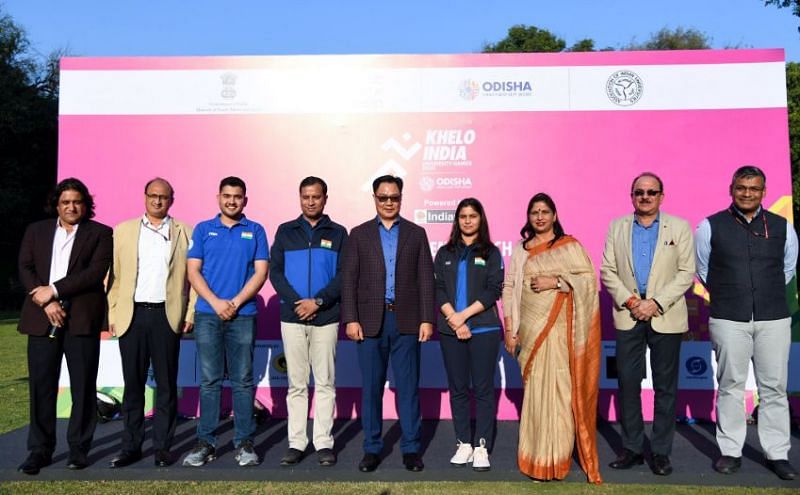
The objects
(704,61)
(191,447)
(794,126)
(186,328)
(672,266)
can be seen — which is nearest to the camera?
(672,266)

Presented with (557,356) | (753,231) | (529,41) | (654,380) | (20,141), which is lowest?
(654,380)

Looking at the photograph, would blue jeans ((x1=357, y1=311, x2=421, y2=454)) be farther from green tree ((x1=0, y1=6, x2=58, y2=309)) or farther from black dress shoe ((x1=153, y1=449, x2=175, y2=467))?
green tree ((x1=0, y1=6, x2=58, y2=309))

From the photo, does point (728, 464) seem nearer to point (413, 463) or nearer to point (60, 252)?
point (413, 463)

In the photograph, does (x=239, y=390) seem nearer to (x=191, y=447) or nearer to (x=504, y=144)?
(x=191, y=447)

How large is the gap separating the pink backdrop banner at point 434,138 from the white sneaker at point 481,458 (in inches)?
56.3

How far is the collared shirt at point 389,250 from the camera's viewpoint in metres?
4.00

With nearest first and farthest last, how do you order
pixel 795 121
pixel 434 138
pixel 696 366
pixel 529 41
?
pixel 696 366, pixel 434 138, pixel 795 121, pixel 529 41

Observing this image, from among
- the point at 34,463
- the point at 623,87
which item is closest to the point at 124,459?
the point at 34,463

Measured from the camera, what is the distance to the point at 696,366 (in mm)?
5266

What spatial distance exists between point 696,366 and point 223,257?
3672 mm

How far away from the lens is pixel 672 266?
391cm

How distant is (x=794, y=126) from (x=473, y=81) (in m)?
18.7

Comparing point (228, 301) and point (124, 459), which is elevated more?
point (228, 301)

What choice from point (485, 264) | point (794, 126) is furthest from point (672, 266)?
point (794, 126)
